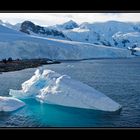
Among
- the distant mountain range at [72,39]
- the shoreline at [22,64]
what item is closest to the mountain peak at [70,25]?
the distant mountain range at [72,39]

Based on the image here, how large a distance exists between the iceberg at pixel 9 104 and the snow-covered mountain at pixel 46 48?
448mm

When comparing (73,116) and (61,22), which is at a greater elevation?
(61,22)

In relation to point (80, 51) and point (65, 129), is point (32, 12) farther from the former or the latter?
point (65, 129)

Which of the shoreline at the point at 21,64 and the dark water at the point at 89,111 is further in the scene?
the shoreline at the point at 21,64

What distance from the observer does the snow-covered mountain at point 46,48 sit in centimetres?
411

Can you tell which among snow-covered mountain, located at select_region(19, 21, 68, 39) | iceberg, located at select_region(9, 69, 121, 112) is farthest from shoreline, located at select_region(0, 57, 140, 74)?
snow-covered mountain, located at select_region(19, 21, 68, 39)

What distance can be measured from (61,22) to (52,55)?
0.36 metres

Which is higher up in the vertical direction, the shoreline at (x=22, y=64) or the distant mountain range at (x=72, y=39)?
the distant mountain range at (x=72, y=39)

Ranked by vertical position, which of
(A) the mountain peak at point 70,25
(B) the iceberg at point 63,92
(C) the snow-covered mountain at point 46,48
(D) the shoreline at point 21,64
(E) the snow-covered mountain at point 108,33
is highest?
(A) the mountain peak at point 70,25

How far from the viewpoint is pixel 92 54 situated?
4215 mm

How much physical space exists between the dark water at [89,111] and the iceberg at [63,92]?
49mm

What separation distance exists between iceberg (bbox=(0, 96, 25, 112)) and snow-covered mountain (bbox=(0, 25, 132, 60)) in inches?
17.6

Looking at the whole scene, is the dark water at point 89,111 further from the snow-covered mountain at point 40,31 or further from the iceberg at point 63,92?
the snow-covered mountain at point 40,31
